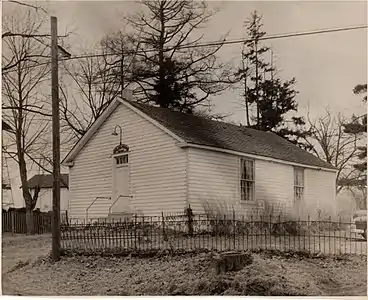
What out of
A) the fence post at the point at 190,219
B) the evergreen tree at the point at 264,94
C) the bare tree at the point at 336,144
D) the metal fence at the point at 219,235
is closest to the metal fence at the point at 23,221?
the metal fence at the point at 219,235

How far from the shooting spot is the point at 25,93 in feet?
6.84

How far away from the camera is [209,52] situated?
6.35ft

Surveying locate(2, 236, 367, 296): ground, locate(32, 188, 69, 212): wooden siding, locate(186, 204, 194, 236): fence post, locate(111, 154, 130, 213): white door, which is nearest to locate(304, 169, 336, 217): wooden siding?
locate(2, 236, 367, 296): ground

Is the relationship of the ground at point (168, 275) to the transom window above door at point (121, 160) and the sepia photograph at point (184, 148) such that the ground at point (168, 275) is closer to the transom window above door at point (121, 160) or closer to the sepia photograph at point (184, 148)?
the sepia photograph at point (184, 148)

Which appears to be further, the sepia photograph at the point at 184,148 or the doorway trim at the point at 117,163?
the doorway trim at the point at 117,163

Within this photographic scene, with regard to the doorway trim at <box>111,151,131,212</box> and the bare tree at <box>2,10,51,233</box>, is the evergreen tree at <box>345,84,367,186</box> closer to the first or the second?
the doorway trim at <box>111,151,131,212</box>

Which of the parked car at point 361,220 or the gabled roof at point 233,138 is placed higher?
the gabled roof at point 233,138

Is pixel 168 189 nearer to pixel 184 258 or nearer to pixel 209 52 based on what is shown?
pixel 184 258

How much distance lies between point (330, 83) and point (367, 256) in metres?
0.53

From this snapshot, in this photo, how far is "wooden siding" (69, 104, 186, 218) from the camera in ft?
6.25

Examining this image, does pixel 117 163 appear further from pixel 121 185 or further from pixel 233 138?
pixel 233 138

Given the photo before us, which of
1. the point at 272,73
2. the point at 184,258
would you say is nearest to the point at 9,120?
the point at 184,258

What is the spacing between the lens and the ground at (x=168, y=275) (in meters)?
1.77

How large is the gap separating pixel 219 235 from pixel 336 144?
461 millimetres
